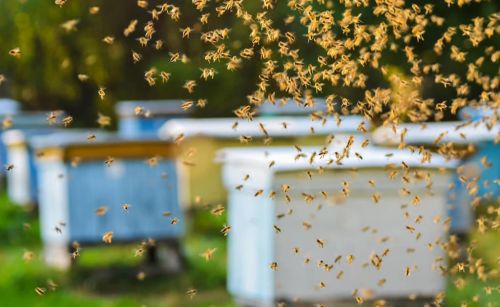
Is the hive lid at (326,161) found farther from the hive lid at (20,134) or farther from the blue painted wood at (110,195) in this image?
the hive lid at (20,134)

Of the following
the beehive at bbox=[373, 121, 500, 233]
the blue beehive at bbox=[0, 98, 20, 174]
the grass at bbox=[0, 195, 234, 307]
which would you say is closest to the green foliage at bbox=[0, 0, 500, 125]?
the blue beehive at bbox=[0, 98, 20, 174]

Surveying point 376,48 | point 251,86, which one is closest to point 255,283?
point 376,48

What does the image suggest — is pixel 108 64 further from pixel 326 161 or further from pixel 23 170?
pixel 326 161

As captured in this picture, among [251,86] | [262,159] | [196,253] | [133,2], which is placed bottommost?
[196,253]

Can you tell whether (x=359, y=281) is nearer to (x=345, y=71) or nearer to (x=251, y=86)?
(x=345, y=71)

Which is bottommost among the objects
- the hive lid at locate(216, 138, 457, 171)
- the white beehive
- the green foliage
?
the white beehive

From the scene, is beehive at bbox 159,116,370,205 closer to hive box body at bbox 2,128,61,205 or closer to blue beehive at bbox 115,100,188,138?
hive box body at bbox 2,128,61,205

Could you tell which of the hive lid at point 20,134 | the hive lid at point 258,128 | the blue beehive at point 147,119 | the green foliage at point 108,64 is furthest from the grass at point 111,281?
the green foliage at point 108,64

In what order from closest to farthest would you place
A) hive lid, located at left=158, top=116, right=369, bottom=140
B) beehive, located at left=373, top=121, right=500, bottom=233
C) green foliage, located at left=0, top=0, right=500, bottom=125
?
beehive, located at left=373, top=121, right=500, bottom=233 → hive lid, located at left=158, top=116, right=369, bottom=140 → green foliage, located at left=0, top=0, right=500, bottom=125
